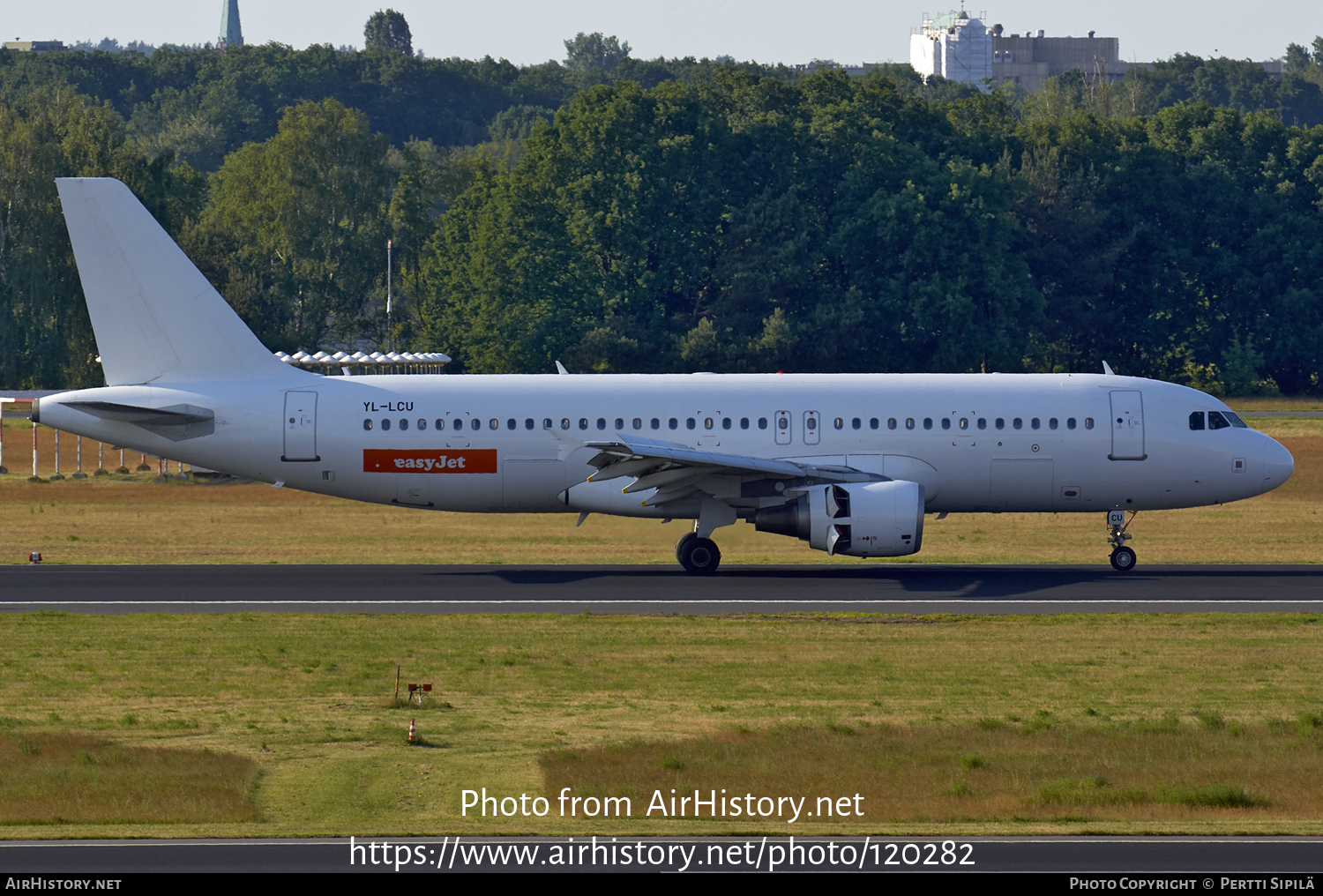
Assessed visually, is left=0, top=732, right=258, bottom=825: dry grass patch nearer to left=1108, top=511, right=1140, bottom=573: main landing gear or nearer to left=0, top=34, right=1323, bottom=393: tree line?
left=1108, top=511, right=1140, bottom=573: main landing gear

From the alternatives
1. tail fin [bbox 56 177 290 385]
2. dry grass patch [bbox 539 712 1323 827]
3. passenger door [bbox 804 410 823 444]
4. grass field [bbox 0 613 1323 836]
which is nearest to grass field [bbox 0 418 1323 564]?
passenger door [bbox 804 410 823 444]

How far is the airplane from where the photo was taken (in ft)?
125

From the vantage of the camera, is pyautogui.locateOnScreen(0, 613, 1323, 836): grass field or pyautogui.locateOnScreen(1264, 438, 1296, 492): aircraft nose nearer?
pyautogui.locateOnScreen(0, 613, 1323, 836): grass field

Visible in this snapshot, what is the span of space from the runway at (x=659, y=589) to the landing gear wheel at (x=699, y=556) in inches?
13.9

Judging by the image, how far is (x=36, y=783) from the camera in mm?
19062

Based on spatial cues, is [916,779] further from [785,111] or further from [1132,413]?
[785,111]

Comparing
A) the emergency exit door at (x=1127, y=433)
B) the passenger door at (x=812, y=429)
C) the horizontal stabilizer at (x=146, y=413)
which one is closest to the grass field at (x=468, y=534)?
the passenger door at (x=812, y=429)

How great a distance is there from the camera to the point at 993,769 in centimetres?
1991

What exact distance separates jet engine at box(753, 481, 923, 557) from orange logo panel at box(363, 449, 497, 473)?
766 cm

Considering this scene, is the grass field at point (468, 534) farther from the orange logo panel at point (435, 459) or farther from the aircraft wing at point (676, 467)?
the orange logo panel at point (435, 459)

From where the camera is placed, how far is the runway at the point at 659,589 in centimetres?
3262

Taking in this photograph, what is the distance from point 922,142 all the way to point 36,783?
316 feet

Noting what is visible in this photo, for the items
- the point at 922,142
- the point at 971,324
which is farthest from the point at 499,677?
the point at 922,142

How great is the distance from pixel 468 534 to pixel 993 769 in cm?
2941
